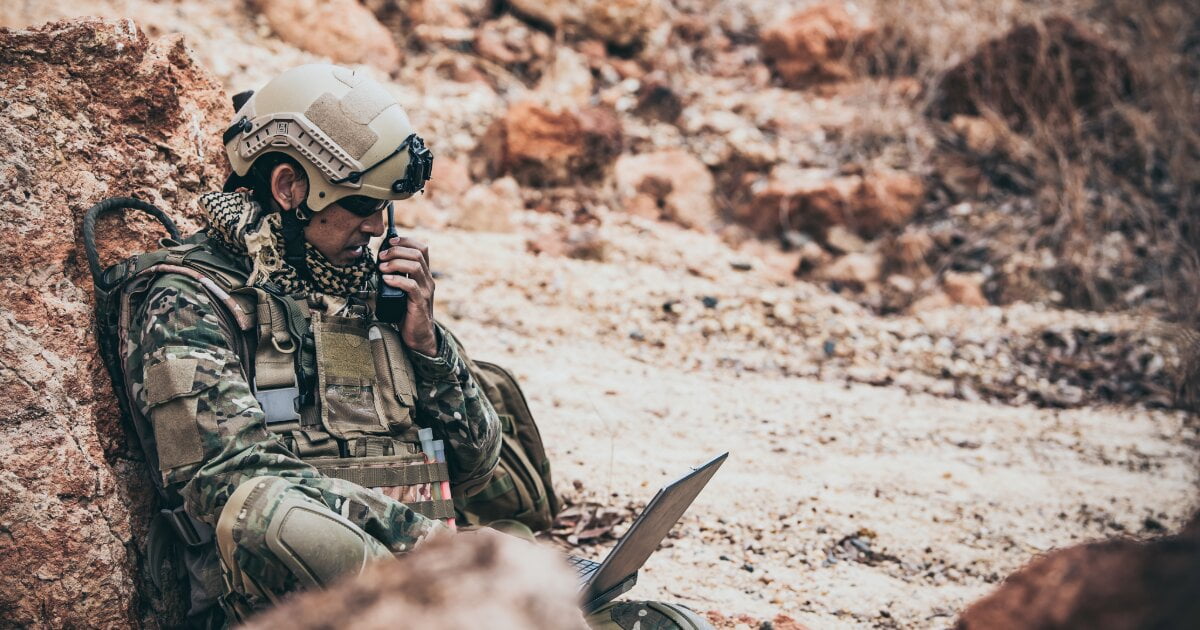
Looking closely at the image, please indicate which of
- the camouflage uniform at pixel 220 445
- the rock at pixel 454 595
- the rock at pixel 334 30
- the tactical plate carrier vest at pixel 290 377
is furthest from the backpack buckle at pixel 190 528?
the rock at pixel 334 30

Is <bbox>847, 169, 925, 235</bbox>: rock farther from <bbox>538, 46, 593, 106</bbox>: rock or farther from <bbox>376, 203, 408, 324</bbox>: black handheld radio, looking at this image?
<bbox>376, 203, 408, 324</bbox>: black handheld radio

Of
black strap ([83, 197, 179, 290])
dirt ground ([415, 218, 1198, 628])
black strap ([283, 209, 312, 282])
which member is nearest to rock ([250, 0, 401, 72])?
dirt ground ([415, 218, 1198, 628])

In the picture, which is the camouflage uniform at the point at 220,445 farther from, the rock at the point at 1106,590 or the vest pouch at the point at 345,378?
the rock at the point at 1106,590

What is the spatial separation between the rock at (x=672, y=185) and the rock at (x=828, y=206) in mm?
394

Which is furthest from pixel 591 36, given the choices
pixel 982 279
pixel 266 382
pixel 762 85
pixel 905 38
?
pixel 266 382

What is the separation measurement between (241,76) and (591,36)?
3.94m

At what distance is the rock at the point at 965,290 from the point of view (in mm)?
7930

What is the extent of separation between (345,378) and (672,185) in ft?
22.5

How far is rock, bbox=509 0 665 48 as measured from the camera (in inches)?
412

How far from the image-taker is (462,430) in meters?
2.85

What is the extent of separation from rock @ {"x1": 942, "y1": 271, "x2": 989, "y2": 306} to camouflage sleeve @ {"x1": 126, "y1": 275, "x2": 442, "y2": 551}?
6.56 meters

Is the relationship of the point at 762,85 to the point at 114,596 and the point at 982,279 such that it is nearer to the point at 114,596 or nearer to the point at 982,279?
the point at 982,279

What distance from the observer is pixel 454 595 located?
1.33 meters

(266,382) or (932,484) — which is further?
(932,484)
